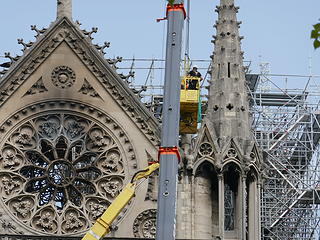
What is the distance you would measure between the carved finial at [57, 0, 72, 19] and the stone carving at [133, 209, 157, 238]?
6.00 metres

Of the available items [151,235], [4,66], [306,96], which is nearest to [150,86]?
[306,96]

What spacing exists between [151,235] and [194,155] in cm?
226

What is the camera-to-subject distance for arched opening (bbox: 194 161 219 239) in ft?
97.8

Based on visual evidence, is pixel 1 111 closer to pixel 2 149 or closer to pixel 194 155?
pixel 2 149

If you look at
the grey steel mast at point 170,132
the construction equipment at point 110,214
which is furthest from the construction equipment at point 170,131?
the construction equipment at point 110,214

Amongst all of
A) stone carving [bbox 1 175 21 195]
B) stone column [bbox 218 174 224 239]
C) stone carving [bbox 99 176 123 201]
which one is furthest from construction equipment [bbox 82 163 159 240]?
stone carving [bbox 1 175 21 195]

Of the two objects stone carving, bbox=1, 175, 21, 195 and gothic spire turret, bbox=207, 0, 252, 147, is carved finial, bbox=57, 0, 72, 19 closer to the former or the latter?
gothic spire turret, bbox=207, 0, 252, 147

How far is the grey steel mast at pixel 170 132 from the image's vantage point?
2081cm

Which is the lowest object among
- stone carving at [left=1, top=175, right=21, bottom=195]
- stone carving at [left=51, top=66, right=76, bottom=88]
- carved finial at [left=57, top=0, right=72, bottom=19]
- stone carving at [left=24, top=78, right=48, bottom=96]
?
stone carving at [left=1, top=175, right=21, bottom=195]

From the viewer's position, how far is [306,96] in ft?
147

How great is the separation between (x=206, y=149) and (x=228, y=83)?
2.12 metres

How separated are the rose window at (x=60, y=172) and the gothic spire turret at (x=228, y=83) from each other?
8.85ft

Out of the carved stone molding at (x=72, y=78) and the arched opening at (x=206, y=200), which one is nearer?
the arched opening at (x=206, y=200)

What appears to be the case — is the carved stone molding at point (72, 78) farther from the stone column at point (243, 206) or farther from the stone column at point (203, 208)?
the stone column at point (243, 206)
